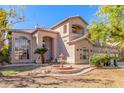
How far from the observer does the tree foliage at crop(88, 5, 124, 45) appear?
44.2 feet

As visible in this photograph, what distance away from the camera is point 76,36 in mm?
23219

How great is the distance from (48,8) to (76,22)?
814 cm

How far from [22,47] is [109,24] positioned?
1074 centimetres

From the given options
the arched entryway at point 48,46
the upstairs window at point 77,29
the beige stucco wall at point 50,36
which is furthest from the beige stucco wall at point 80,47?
the arched entryway at point 48,46

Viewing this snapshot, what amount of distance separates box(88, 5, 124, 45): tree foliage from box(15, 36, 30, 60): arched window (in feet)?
29.0

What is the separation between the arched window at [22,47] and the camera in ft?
71.2

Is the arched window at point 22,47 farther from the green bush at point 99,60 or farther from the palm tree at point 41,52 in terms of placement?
the green bush at point 99,60

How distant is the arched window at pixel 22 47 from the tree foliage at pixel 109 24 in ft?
29.0

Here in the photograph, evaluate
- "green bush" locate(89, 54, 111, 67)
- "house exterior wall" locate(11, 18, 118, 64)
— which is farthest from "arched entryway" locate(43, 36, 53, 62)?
"green bush" locate(89, 54, 111, 67)

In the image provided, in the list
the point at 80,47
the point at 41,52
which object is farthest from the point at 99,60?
the point at 41,52

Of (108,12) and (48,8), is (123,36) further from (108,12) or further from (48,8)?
(48,8)

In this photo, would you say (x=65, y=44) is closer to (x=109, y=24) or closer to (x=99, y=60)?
(x=99, y=60)

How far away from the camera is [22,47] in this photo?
22219 mm
